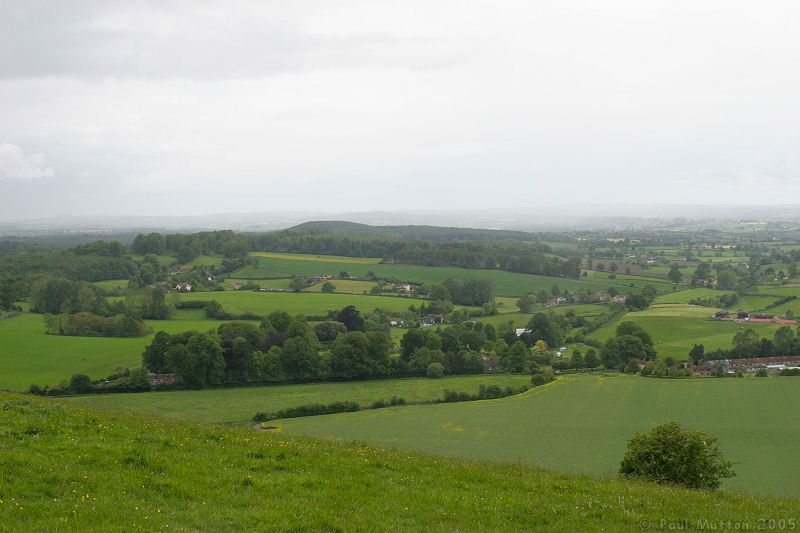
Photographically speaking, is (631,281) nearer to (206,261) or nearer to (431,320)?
(431,320)

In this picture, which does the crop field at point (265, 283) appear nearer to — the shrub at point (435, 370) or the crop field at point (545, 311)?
the crop field at point (545, 311)

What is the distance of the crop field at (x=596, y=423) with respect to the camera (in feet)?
83.9

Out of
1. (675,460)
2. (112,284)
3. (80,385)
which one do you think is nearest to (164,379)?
(80,385)

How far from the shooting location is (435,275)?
104625 mm

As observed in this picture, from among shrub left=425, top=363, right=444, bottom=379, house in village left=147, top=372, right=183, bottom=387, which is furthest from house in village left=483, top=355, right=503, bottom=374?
house in village left=147, top=372, right=183, bottom=387

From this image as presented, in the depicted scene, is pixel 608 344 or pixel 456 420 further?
pixel 608 344

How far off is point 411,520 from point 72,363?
45.8m

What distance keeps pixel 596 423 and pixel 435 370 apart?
1786 centimetres

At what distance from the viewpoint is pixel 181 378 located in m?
44.8

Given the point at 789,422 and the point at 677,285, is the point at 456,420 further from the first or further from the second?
the point at 677,285

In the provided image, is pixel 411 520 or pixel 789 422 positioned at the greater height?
pixel 411 520

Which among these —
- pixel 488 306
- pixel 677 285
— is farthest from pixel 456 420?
pixel 677 285

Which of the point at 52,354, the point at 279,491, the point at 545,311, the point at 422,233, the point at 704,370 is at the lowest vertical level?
the point at 704,370

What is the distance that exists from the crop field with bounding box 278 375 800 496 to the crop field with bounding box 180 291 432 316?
35330mm
